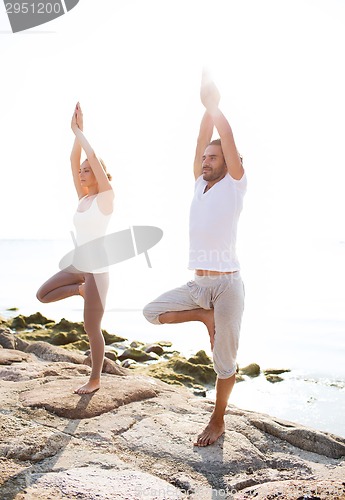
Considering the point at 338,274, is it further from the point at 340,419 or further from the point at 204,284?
the point at 204,284

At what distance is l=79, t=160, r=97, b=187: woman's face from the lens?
5156mm

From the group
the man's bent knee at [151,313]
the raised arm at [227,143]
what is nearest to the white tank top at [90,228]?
the man's bent knee at [151,313]

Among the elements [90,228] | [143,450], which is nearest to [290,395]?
[90,228]

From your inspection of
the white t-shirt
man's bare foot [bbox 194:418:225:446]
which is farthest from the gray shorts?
man's bare foot [bbox 194:418:225:446]

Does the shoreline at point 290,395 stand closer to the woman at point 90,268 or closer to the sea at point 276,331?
the sea at point 276,331

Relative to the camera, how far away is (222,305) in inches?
162

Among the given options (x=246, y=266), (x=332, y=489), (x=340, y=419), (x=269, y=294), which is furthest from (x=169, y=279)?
(x=332, y=489)

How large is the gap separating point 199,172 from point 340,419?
4.49m

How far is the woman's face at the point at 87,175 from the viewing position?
5.16 metres

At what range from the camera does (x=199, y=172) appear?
4.61 meters

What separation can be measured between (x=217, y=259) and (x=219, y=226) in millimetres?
243

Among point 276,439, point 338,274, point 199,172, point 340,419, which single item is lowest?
point 338,274

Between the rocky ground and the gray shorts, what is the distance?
0.64 meters

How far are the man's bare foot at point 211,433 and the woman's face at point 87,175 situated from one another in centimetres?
237
